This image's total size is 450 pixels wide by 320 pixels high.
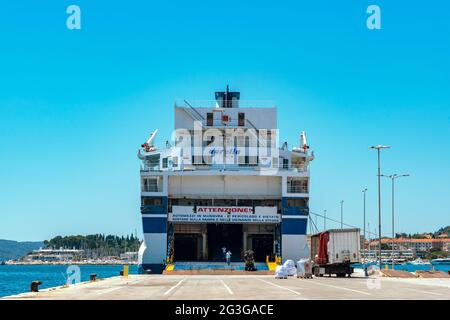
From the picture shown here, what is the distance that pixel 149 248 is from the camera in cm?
5366

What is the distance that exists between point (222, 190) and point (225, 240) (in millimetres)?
7042

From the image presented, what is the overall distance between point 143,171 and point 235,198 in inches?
295

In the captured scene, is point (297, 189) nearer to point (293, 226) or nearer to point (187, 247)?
point (293, 226)

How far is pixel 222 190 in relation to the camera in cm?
5625

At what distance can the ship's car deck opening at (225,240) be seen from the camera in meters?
61.2

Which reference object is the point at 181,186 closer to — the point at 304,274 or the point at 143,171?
the point at 143,171

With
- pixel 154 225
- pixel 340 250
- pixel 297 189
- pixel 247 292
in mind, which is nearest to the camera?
pixel 247 292

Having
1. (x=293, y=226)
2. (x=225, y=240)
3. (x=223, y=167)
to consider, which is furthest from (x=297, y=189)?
(x=225, y=240)

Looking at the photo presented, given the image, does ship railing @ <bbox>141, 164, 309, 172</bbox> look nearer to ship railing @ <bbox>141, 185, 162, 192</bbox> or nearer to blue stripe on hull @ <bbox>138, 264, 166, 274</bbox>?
ship railing @ <bbox>141, 185, 162, 192</bbox>

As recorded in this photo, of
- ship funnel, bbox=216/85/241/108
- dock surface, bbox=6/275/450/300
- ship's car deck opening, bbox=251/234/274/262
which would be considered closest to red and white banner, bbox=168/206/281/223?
ship's car deck opening, bbox=251/234/274/262
